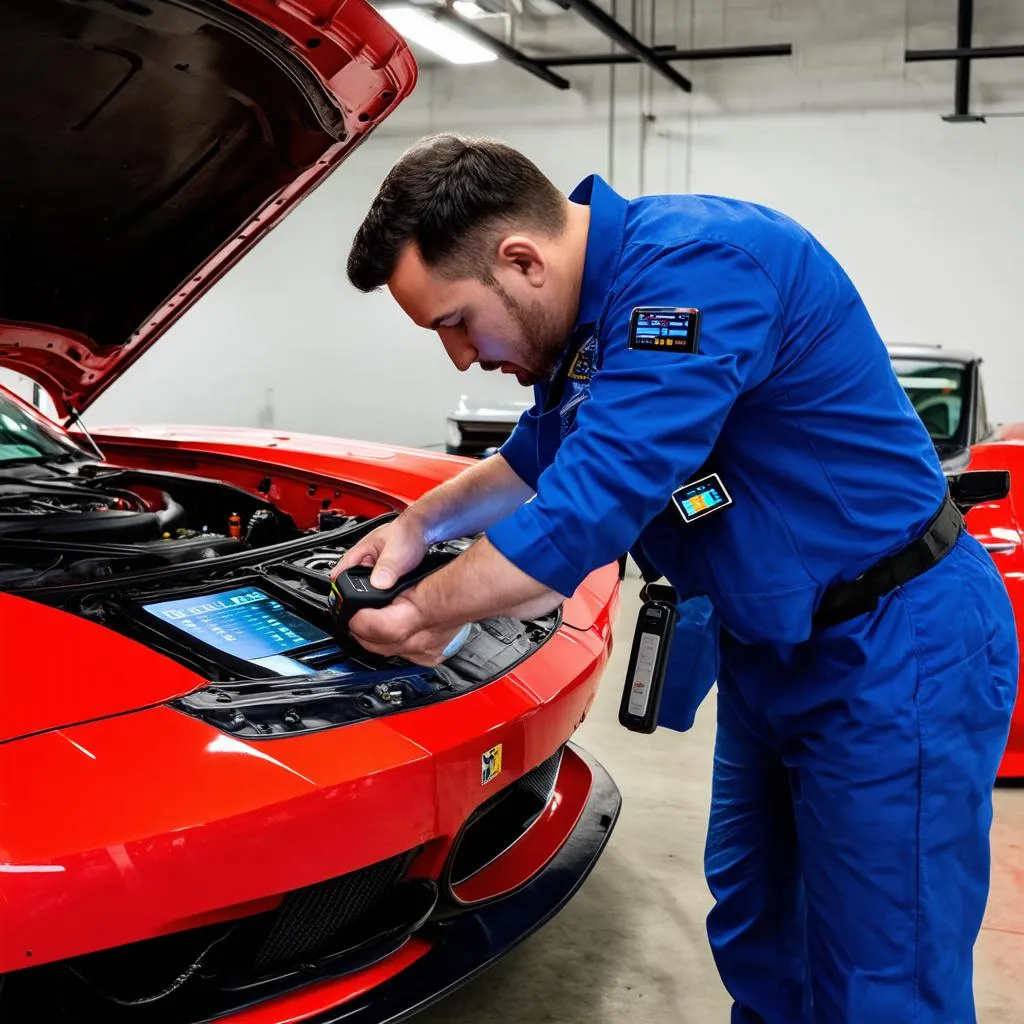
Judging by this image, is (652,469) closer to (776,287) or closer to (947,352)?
(776,287)

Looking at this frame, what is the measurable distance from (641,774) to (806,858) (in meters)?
1.66

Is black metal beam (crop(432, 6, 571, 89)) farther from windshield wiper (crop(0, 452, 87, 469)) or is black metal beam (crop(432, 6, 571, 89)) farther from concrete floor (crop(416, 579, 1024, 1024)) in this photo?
concrete floor (crop(416, 579, 1024, 1024))

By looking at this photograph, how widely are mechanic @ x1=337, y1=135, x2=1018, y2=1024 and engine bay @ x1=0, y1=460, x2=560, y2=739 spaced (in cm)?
23

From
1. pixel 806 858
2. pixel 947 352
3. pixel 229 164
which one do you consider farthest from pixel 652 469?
pixel 947 352

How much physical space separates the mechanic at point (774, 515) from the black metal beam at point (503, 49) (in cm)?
482

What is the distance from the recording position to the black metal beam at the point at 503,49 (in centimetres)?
575

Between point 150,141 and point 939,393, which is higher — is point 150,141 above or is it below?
above

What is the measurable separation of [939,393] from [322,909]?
142 inches

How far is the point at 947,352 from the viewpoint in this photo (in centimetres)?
444

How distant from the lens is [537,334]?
4.23 feet

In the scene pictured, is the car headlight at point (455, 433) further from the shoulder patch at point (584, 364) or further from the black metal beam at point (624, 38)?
the shoulder patch at point (584, 364)

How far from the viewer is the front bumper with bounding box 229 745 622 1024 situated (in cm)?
140

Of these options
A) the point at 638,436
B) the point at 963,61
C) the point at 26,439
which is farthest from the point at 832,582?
the point at 963,61

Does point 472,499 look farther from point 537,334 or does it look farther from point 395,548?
point 537,334
